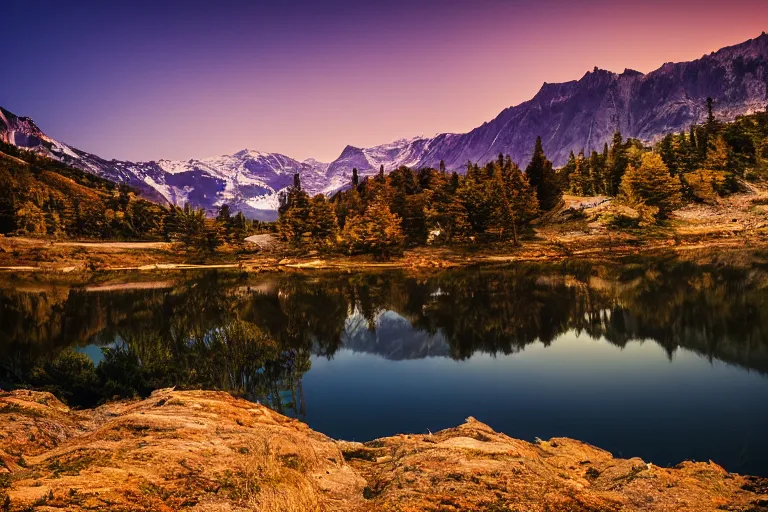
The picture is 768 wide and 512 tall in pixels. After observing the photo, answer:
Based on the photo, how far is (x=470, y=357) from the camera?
29.7 metres

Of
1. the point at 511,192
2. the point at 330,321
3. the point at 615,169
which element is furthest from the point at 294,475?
the point at 615,169

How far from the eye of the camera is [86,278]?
7706 cm

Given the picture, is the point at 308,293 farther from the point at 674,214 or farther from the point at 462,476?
the point at 674,214


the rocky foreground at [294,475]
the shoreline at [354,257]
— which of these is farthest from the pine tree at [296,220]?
the rocky foreground at [294,475]

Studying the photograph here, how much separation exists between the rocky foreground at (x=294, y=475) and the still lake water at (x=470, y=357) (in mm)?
5759

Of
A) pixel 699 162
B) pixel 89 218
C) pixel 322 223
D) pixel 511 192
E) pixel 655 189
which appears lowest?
pixel 322 223

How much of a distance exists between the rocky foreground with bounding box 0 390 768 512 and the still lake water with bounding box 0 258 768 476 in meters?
5.76

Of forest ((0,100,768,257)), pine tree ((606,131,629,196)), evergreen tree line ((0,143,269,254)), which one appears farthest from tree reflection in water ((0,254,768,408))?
pine tree ((606,131,629,196))

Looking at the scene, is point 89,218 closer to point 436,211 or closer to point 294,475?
point 436,211

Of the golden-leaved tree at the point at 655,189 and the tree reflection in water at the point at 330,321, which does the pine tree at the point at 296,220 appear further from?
the golden-leaved tree at the point at 655,189

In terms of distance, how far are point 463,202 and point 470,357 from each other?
65.0m

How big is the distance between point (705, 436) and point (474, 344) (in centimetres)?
1627

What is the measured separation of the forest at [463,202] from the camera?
91.2 meters

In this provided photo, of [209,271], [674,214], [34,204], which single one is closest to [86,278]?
[209,271]
